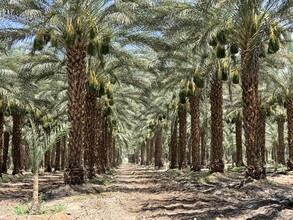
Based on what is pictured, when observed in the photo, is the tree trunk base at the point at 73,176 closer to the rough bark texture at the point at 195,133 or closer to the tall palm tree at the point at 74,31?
the tall palm tree at the point at 74,31

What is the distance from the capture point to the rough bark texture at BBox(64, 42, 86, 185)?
574 inches

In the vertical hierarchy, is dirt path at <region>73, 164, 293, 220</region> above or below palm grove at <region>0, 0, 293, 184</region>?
below

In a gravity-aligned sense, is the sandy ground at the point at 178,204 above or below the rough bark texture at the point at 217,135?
below

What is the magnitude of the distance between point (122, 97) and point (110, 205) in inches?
727

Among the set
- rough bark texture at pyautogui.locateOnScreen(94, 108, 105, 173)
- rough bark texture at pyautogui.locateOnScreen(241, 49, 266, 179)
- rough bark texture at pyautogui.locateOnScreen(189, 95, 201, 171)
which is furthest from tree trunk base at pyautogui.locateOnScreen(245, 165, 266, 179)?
rough bark texture at pyautogui.locateOnScreen(94, 108, 105, 173)

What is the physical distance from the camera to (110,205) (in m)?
11.1

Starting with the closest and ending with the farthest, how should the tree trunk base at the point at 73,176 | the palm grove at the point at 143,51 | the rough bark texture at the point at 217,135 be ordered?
the palm grove at the point at 143,51 < the tree trunk base at the point at 73,176 < the rough bark texture at the point at 217,135

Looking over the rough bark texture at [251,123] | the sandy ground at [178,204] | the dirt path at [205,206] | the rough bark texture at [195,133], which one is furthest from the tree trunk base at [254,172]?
the rough bark texture at [195,133]

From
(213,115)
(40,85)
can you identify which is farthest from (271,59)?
(40,85)

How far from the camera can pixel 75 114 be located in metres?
14.6

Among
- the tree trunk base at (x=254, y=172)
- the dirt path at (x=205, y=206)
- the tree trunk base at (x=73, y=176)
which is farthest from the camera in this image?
the tree trunk base at (x=254, y=172)

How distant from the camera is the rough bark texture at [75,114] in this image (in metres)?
14.6

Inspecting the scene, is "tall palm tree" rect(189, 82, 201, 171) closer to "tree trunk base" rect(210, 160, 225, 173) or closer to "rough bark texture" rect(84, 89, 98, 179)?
"tree trunk base" rect(210, 160, 225, 173)

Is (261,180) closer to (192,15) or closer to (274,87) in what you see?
(192,15)
